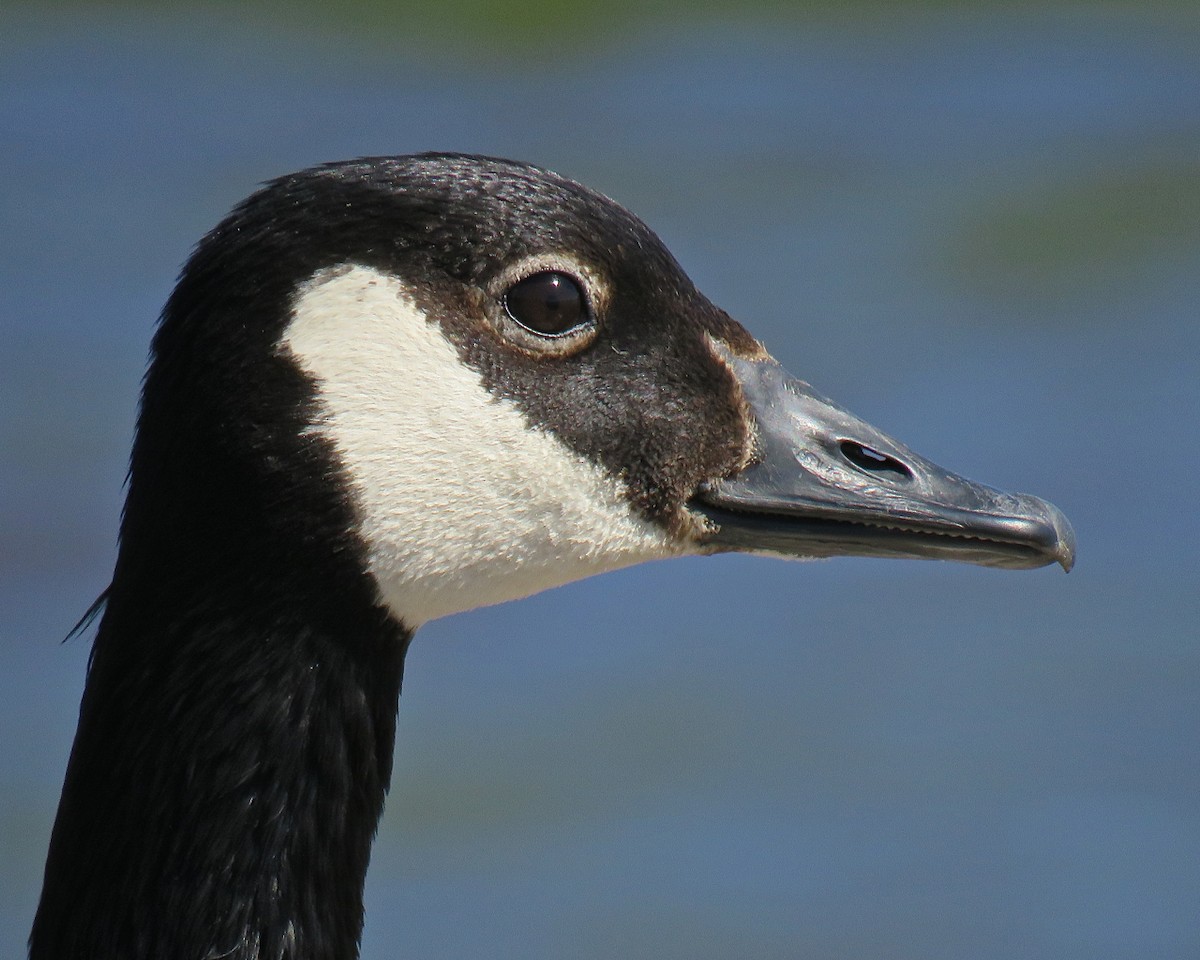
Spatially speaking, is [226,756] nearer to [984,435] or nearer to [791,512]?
[791,512]

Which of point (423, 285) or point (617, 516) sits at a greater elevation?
point (423, 285)

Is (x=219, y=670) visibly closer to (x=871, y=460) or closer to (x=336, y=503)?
(x=336, y=503)

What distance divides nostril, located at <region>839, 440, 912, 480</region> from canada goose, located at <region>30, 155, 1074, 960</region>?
8 centimetres

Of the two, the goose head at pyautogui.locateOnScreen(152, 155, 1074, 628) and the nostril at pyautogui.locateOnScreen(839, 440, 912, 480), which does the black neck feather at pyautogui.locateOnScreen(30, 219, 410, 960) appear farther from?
the nostril at pyautogui.locateOnScreen(839, 440, 912, 480)

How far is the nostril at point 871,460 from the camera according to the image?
4031 millimetres

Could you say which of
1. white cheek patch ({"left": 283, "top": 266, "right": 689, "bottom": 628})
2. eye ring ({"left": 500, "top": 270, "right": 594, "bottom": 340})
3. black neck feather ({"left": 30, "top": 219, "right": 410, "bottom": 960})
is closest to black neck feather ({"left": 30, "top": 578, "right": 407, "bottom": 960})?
black neck feather ({"left": 30, "top": 219, "right": 410, "bottom": 960})

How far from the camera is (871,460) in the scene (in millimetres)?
4051

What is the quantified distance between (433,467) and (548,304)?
1.36 ft

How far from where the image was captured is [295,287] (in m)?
3.57

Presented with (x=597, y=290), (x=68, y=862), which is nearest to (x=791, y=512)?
(x=597, y=290)

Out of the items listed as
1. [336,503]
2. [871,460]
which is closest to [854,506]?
[871,460]

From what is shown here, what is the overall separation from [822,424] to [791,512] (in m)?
0.23

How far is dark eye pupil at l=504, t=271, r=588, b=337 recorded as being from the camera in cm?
377

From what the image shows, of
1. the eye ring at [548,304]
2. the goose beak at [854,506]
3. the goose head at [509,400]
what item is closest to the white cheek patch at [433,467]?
the goose head at [509,400]
